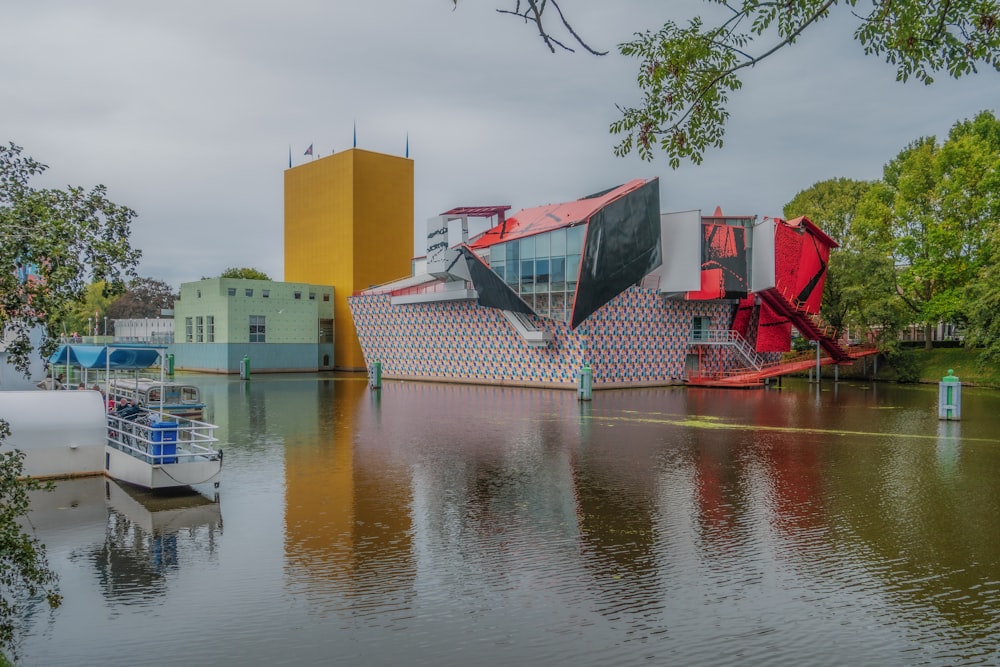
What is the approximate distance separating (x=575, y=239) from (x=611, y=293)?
3581 mm

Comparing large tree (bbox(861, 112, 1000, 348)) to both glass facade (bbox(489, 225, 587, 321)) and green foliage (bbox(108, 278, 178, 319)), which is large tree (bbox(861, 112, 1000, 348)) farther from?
green foliage (bbox(108, 278, 178, 319))

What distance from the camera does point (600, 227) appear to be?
3519cm

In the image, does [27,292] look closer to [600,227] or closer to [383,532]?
[383,532]

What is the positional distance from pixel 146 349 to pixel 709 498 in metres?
11.4

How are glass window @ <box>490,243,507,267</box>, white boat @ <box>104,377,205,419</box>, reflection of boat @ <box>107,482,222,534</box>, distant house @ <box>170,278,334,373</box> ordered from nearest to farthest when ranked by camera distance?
reflection of boat @ <box>107,482,222,534</box> < white boat @ <box>104,377,205,419</box> < glass window @ <box>490,243,507,267</box> < distant house @ <box>170,278,334,373</box>

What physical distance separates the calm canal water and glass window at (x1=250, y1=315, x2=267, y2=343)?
133 ft

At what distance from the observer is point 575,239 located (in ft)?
115

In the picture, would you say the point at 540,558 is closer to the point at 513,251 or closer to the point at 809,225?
the point at 513,251

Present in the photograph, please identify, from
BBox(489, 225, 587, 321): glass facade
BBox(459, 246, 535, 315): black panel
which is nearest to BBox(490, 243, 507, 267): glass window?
BBox(489, 225, 587, 321): glass facade

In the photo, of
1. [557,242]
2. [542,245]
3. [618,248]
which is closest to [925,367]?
[618,248]

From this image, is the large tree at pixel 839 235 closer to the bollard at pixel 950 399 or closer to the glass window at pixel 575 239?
the glass window at pixel 575 239

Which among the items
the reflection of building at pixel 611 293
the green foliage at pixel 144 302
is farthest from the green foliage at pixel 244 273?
the reflection of building at pixel 611 293

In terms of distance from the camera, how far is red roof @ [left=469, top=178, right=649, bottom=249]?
118ft

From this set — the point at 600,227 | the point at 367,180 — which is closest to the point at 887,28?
the point at 600,227
